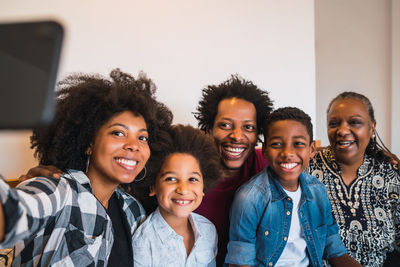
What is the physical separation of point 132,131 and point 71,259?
465 millimetres

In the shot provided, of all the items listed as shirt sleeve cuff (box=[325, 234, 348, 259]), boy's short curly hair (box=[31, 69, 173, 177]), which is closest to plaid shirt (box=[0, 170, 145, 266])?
boy's short curly hair (box=[31, 69, 173, 177])

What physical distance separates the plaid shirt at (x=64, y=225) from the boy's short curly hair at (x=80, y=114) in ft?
0.41

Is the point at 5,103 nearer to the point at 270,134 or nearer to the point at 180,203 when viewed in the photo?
the point at 180,203

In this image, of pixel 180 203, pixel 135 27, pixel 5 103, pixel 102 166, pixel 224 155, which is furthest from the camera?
pixel 135 27

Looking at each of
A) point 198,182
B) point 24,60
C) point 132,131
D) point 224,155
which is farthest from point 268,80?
point 24,60

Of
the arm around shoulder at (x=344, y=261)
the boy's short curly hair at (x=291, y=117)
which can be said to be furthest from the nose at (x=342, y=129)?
the arm around shoulder at (x=344, y=261)

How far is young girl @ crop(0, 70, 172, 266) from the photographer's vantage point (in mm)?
888

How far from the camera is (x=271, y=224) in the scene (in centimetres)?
132

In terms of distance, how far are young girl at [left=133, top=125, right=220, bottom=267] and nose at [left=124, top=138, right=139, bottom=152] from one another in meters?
0.22

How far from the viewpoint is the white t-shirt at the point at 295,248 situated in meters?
1.30

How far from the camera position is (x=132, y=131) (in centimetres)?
111

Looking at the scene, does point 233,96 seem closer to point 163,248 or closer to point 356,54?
point 163,248

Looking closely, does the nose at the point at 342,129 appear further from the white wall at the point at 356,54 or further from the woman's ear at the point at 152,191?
the white wall at the point at 356,54

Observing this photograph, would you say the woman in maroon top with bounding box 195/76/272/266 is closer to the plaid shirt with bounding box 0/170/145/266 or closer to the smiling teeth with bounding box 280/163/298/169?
the smiling teeth with bounding box 280/163/298/169
